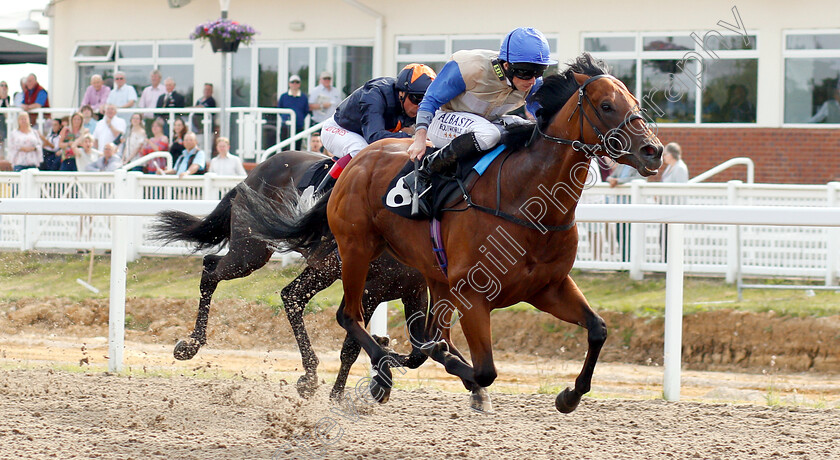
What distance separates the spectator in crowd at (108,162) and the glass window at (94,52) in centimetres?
486

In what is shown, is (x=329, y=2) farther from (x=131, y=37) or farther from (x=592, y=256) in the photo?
(x=592, y=256)

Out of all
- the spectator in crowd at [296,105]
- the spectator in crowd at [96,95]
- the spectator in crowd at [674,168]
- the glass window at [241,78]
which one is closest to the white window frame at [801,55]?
the spectator in crowd at [674,168]

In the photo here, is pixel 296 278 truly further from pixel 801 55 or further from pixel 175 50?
pixel 175 50

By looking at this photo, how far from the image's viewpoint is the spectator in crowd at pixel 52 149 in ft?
43.9

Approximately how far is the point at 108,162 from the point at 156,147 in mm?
766

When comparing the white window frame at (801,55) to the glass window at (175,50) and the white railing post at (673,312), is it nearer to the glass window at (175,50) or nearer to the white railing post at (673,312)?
the white railing post at (673,312)

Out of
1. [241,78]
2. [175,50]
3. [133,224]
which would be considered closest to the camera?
[133,224]

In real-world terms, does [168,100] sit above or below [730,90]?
below

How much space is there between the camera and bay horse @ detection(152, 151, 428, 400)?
552 cm

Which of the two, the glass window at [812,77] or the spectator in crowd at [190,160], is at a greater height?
the glass window at [812,77]

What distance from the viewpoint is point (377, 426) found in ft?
15.8

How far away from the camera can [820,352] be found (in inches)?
323

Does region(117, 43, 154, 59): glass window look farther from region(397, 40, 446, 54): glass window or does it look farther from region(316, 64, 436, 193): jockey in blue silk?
region(316, 64, 436, 193): jockey in blue silk

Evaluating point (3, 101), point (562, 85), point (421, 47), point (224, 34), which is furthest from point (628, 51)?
point (562, 85)
